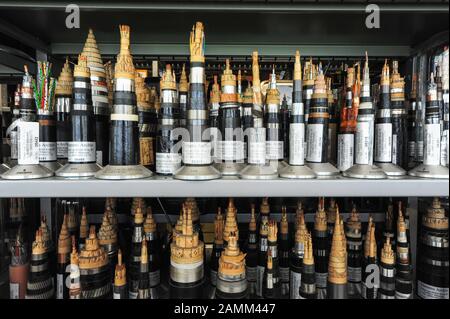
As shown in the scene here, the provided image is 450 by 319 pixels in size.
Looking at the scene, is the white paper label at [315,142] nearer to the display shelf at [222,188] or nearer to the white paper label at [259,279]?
the display shelf at [222,188]

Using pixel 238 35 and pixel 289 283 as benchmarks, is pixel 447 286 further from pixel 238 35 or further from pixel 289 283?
pixel 238 35

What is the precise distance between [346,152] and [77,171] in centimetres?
62

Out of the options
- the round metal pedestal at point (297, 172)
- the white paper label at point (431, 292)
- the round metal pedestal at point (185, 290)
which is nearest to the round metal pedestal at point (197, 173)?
the round metal pedestal at point (297, 172)

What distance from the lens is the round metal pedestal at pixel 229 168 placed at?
2.29 ft

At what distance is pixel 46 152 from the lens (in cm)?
74

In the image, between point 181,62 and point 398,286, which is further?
point 181,62

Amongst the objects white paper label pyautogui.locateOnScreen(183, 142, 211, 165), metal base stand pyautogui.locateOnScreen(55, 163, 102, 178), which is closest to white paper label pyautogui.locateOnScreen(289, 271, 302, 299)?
white paper label pyautogui.locateOnScreen(183, 142, 211, 165)

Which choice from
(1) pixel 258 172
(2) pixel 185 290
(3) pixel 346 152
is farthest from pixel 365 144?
(2) pixel 185 290

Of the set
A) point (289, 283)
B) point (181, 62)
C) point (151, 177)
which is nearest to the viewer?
point (151, 177)

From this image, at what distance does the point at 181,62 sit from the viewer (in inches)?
41.1

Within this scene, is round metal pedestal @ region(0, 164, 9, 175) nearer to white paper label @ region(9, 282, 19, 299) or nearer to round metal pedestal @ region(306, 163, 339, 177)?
white paper label @ region(9, 282, 19, 299)

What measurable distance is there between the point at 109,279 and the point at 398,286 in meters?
0.71
